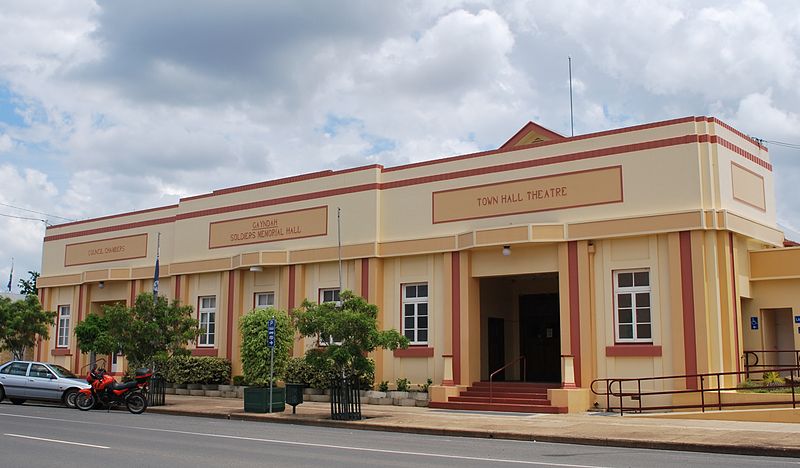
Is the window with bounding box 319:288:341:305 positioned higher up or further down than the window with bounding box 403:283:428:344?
higher up

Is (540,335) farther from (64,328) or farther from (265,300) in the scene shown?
(64,328)

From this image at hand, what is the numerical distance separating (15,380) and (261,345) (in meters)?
7.59

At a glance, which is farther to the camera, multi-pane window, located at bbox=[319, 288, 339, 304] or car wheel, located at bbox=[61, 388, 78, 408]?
multi-pane window, located at bbox=[319, 288, 339, 304]

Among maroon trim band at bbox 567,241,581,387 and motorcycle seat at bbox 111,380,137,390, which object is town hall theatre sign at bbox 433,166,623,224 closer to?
maroon trim band at bbox 567,241,581,387

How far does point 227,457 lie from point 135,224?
80.9 ft

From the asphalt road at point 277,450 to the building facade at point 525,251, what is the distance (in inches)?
265

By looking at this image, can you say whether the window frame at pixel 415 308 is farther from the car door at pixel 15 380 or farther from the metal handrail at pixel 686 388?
the car door at pixel 15 380

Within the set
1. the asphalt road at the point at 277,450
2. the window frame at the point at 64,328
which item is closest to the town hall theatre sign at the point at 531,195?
the asphalt road at the point at 277,450

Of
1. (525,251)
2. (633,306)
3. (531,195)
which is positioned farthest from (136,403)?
(633,306)

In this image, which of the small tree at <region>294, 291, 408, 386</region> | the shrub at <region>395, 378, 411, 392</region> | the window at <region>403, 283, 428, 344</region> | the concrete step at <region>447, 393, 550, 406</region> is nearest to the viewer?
the small tree at <region>294, 291, 408, 386</region>

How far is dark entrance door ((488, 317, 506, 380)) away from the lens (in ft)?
87.8

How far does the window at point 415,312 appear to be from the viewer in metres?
26.2

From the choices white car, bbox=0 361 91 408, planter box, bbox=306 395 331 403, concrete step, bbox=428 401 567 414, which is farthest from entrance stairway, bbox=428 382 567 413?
white car, bbox=0 361 91 408

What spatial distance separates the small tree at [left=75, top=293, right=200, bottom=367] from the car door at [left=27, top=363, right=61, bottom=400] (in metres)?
1.73
